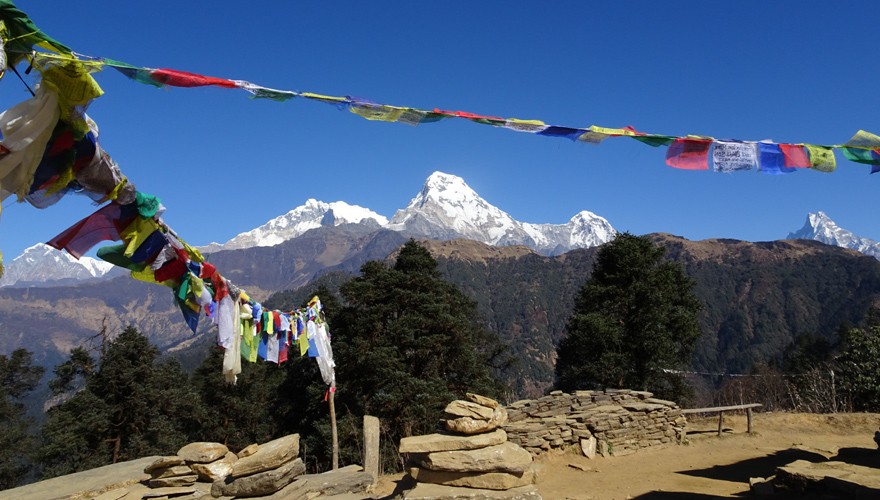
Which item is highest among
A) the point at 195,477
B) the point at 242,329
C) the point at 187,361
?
the point at 242,329

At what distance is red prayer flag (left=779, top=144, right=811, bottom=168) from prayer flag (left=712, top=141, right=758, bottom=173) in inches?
17.7

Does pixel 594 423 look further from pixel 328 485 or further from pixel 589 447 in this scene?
pixel 328 485

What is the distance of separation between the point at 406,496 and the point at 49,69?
5.33 meters

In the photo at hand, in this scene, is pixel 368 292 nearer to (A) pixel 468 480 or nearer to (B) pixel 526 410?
(B) pixel 526 410

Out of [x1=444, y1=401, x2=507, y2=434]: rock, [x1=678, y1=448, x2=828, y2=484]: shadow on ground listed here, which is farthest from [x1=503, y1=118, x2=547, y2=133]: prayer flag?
[x1=678, y1=448, x2=828, y2=484]: shadow on ground

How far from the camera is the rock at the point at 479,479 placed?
636 centimetres

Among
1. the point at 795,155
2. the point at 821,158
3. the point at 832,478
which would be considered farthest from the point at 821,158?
the point at 832,478

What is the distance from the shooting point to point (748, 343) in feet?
401

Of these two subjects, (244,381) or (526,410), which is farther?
(244,381)

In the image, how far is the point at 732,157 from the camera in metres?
6.77

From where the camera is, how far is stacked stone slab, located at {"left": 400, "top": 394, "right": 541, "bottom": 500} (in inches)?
245

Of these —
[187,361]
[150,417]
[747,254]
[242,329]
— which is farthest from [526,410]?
[747,254]

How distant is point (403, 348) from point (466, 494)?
1565 cm

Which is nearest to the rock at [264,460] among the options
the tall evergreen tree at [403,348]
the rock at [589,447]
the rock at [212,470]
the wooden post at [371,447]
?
the rock at [212,470]
